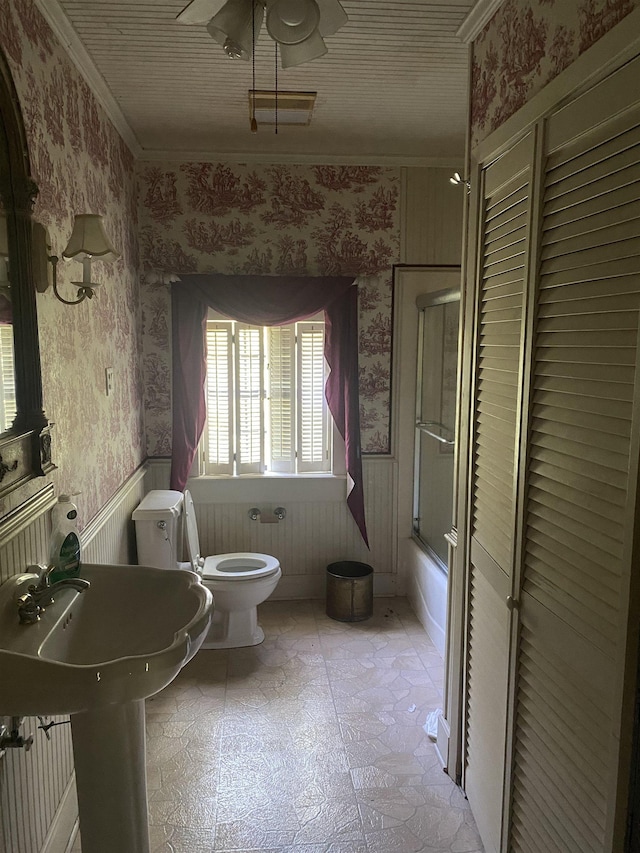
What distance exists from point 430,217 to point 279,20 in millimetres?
2279

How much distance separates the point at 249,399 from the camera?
3.68m

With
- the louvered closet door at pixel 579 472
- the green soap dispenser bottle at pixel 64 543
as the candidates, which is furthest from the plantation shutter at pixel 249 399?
the louvered closet door at pixel 579 472

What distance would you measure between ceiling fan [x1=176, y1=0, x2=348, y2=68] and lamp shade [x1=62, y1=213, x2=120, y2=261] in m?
0.69

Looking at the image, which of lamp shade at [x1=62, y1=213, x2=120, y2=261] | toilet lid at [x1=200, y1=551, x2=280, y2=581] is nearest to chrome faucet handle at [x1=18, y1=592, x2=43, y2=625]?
lamp shade at [x1=62, y1=213, x2=120, y2=261]

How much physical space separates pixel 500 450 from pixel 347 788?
1343 millimetres

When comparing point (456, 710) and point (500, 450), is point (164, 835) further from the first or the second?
point (500, 450)

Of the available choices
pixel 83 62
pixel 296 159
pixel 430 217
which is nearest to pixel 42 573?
pixel 83 62

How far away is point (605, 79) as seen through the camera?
1.26m

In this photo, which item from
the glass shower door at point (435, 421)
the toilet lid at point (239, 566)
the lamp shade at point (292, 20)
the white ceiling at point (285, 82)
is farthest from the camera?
the glass shower door at point (435, 421)

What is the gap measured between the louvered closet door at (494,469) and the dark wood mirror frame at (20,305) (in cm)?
129

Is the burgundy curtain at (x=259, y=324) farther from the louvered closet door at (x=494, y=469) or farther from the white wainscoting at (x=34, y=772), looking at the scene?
the louvered closet door at (x=494, y=469)

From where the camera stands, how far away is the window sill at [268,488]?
12.1ft

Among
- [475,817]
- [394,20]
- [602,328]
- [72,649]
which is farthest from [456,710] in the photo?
[394,20]

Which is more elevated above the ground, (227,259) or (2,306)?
(227,259)
